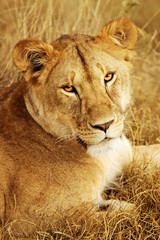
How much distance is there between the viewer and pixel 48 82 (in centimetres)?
291

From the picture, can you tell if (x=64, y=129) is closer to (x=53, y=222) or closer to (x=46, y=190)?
(x=46, y=190)

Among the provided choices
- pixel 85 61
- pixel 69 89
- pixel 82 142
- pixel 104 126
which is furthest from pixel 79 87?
pixel 82 142

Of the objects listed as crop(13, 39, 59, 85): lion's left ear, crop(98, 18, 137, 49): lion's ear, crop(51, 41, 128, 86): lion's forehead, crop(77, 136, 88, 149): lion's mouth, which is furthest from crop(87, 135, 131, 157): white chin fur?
crop(98, 18, 137, 49): lion's ear

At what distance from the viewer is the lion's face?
8.98 feet

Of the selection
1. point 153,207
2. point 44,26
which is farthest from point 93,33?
point 153,207

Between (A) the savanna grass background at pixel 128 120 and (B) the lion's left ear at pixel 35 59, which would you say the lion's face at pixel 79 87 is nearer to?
(B) the lion's left ear at pixel 35 59

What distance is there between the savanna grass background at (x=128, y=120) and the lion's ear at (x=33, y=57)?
0.82 m

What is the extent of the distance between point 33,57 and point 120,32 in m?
0.72

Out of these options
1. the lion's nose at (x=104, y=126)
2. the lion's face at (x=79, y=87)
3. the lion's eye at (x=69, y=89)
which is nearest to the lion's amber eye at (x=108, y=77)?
the lion's face at (x=79, y=87)

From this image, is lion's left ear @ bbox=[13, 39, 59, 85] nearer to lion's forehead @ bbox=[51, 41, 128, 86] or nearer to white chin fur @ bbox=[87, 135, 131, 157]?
lion's forehead @ bbox=[51, 41, 128, 86]

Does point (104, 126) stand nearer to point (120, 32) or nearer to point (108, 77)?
point (108, 77)

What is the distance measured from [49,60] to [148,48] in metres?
2.56

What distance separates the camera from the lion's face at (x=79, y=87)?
2.74 m

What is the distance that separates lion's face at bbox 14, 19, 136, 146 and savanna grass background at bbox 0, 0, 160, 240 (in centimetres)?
47
